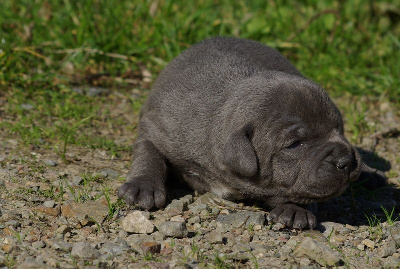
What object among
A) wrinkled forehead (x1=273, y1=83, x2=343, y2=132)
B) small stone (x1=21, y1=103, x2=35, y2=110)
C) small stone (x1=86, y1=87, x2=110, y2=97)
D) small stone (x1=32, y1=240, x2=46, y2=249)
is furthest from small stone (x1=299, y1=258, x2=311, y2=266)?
small stone (x1=86, y1=87, x2=110, y2=97)

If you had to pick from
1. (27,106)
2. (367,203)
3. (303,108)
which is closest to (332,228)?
(367,203)

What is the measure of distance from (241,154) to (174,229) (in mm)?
870

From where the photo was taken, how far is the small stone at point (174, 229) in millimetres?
5762

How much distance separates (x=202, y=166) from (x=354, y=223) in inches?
59.9

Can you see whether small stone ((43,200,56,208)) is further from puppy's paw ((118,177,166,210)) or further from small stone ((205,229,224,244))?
small stone ((205,229,224,244))

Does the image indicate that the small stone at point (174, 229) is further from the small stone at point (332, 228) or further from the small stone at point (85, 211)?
the small stone at point (332, 228)

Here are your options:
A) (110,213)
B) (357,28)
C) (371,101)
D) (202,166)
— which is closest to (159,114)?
(202,166)

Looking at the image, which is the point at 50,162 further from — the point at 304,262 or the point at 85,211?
the point at 304,262

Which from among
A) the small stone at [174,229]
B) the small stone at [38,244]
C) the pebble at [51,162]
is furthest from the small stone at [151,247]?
the pebble at [51,162]

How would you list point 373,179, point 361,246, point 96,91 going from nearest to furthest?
point 361,246
point 373,179
point 96,91

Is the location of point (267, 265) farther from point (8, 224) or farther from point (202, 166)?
point (8, 224)

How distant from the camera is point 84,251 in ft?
17.3

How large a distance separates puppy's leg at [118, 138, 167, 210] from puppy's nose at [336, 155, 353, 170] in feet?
5.33

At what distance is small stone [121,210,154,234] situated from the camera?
229 inches
